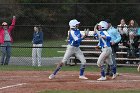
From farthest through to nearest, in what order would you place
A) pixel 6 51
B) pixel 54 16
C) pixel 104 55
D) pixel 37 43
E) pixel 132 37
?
pixel 54 16 → pixel 6 51 → pixel 37 43 → pixel 132 37 → pixel 104 55

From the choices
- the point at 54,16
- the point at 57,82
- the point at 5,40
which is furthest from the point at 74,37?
the point at 54,16

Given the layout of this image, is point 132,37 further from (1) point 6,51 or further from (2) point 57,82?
(2) point 57,82

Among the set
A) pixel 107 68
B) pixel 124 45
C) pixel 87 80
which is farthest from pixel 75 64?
pixel 87 80

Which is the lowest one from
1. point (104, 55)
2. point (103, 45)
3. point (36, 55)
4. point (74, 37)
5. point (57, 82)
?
point (57, 82)

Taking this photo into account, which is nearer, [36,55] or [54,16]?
[36,55]

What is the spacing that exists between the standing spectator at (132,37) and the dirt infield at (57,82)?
10.5ft

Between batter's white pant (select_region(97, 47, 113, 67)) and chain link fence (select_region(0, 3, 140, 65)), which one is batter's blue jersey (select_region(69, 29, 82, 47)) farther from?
chain link fence (select_region(0, 3, 140, 65))

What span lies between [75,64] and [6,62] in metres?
3.25

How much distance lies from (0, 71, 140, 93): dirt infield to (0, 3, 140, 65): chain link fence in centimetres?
519

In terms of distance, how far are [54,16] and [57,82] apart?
348 inches

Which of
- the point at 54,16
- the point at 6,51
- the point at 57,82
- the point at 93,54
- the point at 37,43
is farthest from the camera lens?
the point at 54,16

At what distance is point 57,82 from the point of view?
16.3 meters

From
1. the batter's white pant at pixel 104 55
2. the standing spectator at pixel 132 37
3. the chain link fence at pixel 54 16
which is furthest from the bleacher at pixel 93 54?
the batter's white pant at pixel 104 55

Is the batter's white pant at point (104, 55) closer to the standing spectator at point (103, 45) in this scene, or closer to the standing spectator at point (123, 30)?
the standing spectator at point (103, 45)
